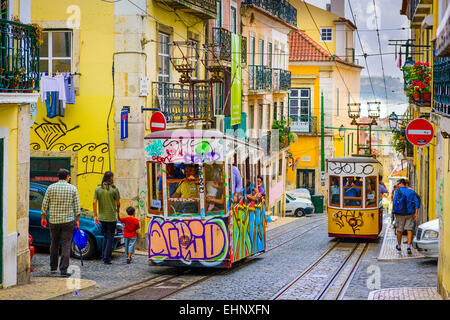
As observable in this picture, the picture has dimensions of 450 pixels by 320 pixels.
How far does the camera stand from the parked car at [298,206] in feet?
143

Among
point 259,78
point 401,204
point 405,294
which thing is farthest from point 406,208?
point 259,78

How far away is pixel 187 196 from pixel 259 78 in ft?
72.5

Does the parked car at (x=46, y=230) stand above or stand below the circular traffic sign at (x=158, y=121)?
below

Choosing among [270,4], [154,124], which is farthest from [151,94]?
[270,4]

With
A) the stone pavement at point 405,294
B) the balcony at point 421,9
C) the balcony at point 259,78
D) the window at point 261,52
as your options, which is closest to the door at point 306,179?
the balcony at point 259,78

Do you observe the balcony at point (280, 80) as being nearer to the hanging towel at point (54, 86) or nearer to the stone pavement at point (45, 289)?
the hanging towel at point (54, 86)

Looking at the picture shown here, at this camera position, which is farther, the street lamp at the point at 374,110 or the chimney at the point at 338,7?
the chimney at the point at 338,7

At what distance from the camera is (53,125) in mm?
19375

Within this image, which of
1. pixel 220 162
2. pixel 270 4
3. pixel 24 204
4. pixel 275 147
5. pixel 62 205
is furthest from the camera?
pixel 275 147

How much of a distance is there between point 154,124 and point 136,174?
130 centimetres

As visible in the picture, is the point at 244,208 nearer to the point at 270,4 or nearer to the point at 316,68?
the point at 270,4

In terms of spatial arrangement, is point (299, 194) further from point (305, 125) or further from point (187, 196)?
point (187, 196)

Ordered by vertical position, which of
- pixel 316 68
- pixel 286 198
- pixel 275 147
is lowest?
pixel 286 198

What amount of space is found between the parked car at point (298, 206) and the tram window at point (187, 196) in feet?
98.5
